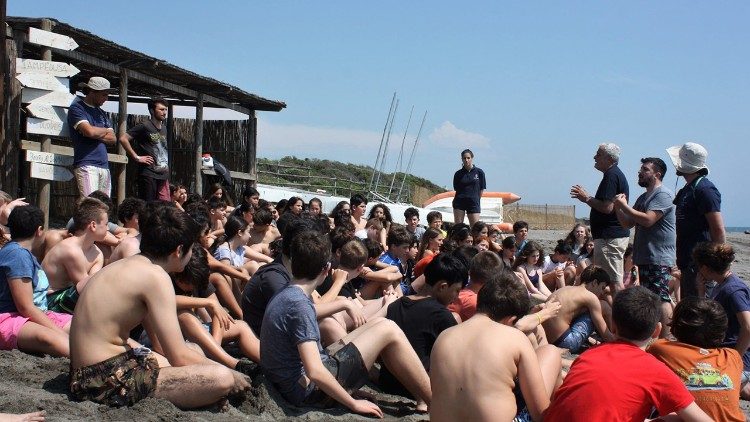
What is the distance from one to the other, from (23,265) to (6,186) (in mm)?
4132

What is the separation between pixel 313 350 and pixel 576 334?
3.76 metres

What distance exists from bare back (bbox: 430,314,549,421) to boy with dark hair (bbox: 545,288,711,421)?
0.30 metres

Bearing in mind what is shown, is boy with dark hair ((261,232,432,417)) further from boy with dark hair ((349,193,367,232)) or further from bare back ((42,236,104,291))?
boy with dark hair ((349,193,367,232))

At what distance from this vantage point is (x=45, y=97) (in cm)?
929

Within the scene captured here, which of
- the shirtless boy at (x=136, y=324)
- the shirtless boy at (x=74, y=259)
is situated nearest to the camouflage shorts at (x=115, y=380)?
the shirtless boy at (x=136, y=324)

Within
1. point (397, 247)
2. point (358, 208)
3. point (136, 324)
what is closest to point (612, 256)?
point (397, 247)

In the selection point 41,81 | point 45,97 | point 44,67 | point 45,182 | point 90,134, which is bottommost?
point 45,182

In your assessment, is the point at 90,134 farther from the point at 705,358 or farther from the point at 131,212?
the point at 705,358

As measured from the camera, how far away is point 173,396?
4.77m

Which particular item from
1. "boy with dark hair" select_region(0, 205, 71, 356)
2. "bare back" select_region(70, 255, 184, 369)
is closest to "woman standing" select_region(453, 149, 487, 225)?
"boy with dark hair" select_region(0, 205, 71, 356)

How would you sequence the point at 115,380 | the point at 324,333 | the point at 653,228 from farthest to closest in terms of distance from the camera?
the point at 653,228, the point at 324,333, the point at 115,380

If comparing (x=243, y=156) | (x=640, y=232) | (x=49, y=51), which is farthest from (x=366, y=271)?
(x=243, y=156)

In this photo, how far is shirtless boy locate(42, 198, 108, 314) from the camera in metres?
6.33

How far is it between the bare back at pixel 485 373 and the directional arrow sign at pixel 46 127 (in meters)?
6.65
